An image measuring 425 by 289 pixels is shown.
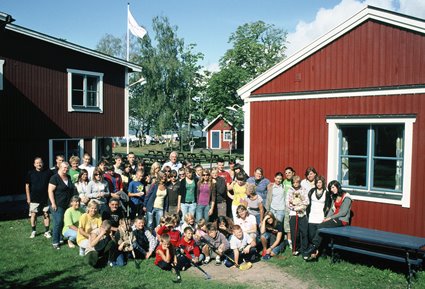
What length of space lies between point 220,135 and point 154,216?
133ft

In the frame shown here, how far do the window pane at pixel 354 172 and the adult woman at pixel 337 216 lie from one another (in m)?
0.91

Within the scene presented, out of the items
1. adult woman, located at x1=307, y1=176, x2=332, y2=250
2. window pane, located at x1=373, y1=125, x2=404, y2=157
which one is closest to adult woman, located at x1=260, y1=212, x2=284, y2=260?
adult woman, located at x1=307, y1=176, x2=332, y2=250

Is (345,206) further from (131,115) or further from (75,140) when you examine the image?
(131,115)

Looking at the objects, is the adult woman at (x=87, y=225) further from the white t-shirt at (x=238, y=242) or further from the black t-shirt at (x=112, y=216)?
the white t-shirt at (x=238, y=242)

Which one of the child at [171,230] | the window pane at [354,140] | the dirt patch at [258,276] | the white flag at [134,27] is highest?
the white flag at [134,27]

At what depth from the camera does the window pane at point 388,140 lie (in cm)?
837

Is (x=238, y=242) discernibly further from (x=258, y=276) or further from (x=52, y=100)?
(x=52, y=100)

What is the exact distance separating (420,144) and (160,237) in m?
5.26

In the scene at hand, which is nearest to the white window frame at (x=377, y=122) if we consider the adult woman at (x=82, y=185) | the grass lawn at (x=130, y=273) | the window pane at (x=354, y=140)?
the window pane at (x=354, y=140)

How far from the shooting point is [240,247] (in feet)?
26.5

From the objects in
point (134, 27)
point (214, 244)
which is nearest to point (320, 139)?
point (214, 244)

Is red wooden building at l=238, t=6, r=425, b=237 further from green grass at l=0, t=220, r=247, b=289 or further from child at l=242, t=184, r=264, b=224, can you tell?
green grass at l=0, t=220, r=247, b=289

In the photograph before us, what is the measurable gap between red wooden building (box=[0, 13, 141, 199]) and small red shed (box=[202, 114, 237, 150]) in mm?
30254

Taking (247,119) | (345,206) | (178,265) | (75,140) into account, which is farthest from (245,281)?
(75,140)
